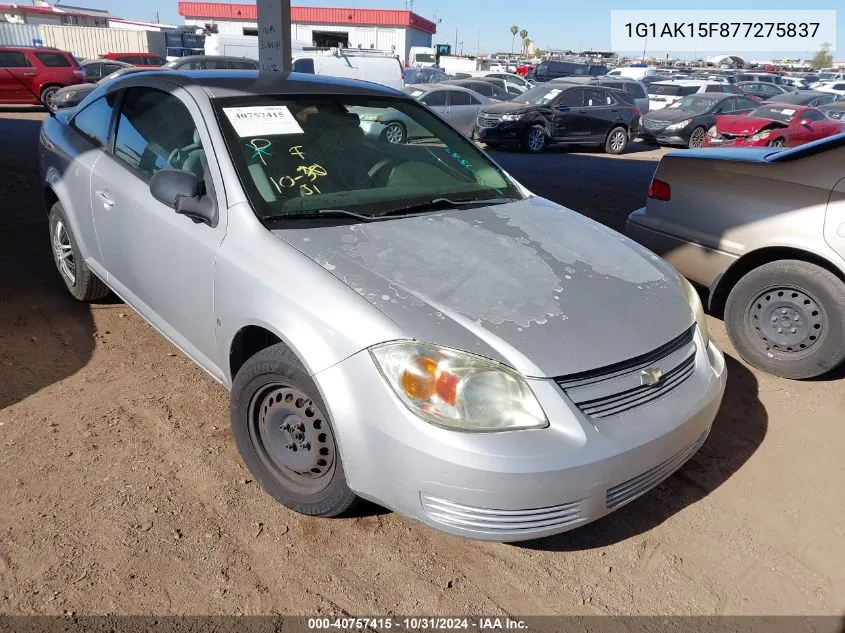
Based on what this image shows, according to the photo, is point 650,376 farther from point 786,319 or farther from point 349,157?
point 786,319

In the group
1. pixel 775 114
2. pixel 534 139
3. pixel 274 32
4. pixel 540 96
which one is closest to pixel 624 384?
pixel 274 32

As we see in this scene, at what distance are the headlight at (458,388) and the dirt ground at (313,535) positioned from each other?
2.28 ft

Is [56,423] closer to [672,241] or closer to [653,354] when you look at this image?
[653,354]

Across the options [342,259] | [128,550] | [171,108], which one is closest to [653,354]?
[342,259]

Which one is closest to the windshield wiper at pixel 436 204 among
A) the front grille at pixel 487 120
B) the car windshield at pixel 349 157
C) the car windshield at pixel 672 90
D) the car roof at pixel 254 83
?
the car windshield at pixel 349 157

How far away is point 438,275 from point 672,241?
268 cm

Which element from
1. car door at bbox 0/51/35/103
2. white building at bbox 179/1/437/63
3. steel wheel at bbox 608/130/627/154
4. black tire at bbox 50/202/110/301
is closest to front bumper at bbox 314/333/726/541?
black tire at bbox 50/202/110/301

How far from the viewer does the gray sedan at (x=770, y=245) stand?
3.77 m

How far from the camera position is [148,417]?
3205mm

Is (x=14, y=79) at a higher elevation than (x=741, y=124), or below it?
higher

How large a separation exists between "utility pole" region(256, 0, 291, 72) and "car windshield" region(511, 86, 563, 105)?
8566 mm

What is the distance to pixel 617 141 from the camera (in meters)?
15.1

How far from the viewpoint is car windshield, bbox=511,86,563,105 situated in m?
14.2

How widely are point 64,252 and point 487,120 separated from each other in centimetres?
1091
